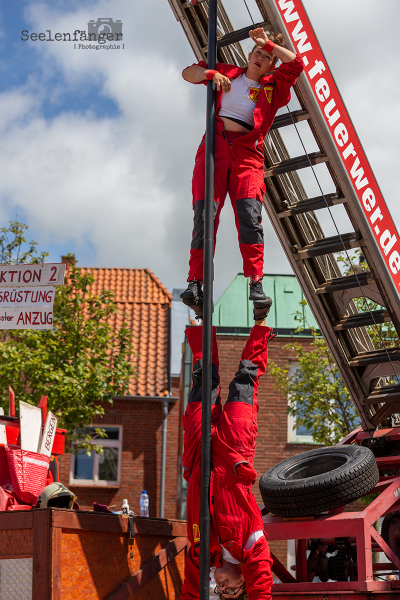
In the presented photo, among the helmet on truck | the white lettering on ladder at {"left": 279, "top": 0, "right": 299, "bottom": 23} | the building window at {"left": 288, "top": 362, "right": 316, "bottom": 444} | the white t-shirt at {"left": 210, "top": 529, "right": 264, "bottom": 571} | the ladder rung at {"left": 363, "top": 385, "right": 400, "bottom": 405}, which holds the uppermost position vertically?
the white lettering on ladder at {"left": 279, "top": 0, "right": 299, "bottom": 23}

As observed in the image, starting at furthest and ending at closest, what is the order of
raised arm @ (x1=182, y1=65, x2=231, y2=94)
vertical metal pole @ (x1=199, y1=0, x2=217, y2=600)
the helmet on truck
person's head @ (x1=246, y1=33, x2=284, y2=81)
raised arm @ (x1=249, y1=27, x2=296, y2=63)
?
person's head @ (x1=246, y1=33, x2=284, y2=81), raised arm @ (x1=249, y1=27, x2=296, y2=63), the helmet on truck, raised arm @ (x1=182, y1=65, x2=231, y2=94), vertical metal pole @ (x1=199, y1=0, x2=217, y2=600)

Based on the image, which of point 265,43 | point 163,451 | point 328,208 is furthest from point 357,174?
point 163,451

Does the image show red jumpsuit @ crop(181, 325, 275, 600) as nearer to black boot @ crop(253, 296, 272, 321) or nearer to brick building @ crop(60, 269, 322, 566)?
black boot @ crop(253, 296, 272, 321)

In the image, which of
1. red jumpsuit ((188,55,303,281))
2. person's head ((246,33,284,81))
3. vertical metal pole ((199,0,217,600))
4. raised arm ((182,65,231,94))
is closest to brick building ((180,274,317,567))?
red jumpsuit ((188,55,303,281))

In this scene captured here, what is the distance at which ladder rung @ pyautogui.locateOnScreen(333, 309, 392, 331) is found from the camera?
682 centimetres

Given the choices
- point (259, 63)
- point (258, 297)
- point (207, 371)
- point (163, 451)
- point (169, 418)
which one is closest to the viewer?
point (207, 371)

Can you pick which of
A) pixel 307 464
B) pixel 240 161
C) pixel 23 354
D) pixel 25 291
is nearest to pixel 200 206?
pixel 240 161

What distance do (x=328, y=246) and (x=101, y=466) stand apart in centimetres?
1610

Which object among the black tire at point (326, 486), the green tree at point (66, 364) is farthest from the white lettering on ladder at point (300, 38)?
the green tree at point (66, 364)

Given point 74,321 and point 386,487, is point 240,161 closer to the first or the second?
point 386,487

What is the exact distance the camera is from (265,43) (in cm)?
506

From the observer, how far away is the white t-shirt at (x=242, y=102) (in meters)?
5.31

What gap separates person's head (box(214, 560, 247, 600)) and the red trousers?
6.50ft

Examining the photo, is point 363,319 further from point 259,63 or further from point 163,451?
point 163,451
